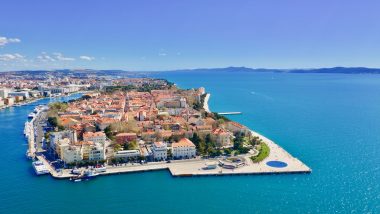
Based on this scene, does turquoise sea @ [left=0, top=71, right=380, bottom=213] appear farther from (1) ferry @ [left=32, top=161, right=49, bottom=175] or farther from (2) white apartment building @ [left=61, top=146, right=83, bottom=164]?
(2) white apartment building @ [left=61, top=146, right=83, bottom=164]

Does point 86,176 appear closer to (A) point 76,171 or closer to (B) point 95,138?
(A) point 76,171

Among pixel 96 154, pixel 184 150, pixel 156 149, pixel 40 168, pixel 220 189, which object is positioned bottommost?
pixel 220 189

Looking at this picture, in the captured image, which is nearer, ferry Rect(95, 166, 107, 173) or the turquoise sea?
the turquoise sea

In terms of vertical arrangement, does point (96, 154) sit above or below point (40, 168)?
above

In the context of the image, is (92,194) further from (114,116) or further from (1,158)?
(114,116)

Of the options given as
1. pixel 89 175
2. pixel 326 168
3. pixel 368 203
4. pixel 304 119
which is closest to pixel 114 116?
pixel 89 175

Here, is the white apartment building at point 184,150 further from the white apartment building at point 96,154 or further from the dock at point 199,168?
the white apartment building at point 96,154

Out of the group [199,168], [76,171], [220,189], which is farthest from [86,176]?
[220,189]

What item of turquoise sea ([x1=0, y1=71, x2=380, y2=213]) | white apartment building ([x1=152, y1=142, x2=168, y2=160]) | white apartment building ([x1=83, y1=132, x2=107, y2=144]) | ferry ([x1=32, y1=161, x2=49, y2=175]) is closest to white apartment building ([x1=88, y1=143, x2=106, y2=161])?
turquoise sea ([x1=0, y1=71, x2=380, y2=213])
